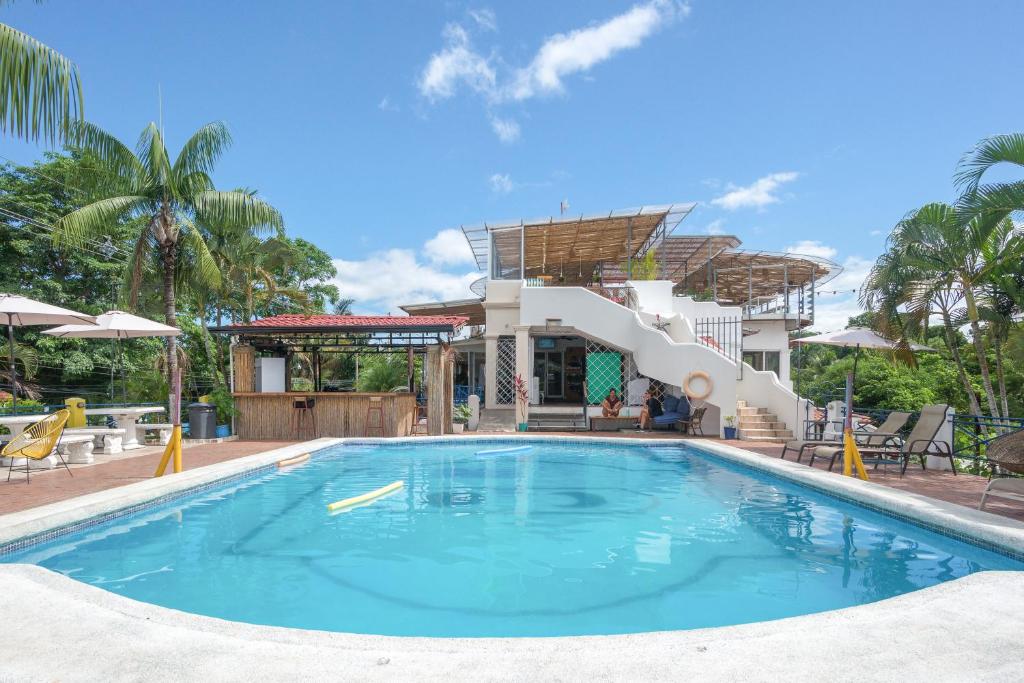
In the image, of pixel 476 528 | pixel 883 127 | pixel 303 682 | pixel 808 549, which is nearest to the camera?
pixel 303 682

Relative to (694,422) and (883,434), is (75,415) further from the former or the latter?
(883,434)

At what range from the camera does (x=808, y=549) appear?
566cm

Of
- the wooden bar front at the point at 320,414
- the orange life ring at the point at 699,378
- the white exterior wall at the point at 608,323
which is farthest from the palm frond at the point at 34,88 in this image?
the orange life ring at the point at 699,378

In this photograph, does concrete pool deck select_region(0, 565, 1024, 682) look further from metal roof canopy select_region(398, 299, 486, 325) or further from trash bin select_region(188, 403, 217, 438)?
metal roof canopy select_region(398, 299, 486, 325)

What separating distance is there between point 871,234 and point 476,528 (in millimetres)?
10316

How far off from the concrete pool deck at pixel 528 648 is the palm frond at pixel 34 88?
3.96 metres

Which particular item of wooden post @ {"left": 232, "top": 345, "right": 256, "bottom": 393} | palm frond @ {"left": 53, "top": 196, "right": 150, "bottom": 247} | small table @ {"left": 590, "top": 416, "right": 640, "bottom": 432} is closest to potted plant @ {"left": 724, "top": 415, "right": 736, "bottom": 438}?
small table @ {"left": 590, "top": 416, "right": 640, "bottom": 432}

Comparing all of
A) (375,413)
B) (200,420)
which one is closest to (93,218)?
(200,420)

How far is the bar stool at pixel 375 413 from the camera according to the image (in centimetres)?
1341

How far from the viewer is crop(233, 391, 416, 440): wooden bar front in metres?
13.2

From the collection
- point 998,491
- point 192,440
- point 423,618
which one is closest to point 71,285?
point 192,440

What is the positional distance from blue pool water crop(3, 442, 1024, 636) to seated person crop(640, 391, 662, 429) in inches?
249

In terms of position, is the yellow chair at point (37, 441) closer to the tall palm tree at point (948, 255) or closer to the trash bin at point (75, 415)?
the trash bin at point (75, 415)

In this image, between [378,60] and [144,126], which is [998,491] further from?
[144,126]
